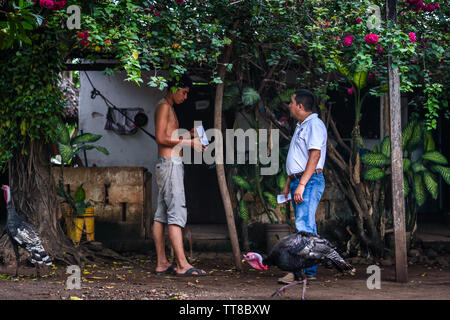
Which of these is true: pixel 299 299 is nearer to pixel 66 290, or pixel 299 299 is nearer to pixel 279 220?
pixel 66 290

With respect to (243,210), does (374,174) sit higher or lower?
higher

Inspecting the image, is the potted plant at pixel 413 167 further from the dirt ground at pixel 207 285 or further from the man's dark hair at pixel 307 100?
the man's dark hair at pixel 307 100

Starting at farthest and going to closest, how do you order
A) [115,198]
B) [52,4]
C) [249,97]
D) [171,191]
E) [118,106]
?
[118,106] → [115,198] → [249,97] → [171,191] → [52,4]

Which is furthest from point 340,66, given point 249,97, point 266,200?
point 266,200

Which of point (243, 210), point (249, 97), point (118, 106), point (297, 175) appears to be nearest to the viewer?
point (297, 175)

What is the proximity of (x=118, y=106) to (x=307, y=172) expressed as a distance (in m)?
5.71

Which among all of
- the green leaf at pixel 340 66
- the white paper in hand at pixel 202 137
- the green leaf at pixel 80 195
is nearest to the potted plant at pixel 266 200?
the white paper in hand at pixel 202 137

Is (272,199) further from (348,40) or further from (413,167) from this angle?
(348,40)

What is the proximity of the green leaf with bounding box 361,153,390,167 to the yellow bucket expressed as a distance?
393cm

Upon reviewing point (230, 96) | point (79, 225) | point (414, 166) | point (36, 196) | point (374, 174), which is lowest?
point (79, 225)

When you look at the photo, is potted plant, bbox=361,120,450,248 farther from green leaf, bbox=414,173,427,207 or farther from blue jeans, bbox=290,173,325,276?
blue jeans, bbox=290,173,325,276

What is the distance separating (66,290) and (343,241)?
4.24 meters

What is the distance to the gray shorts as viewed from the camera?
20.0 ft

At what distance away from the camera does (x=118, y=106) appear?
1027cm
